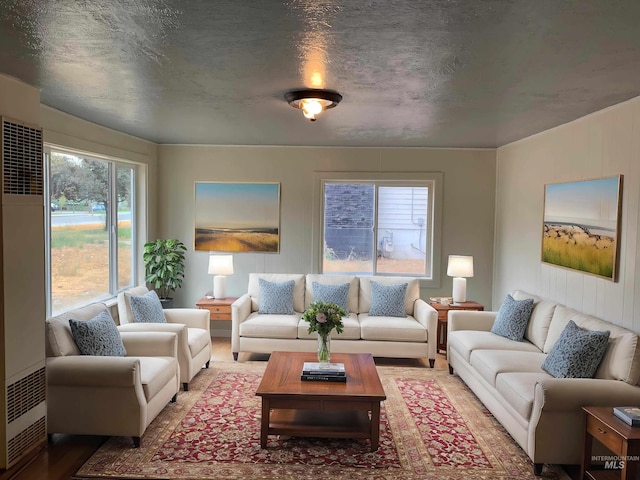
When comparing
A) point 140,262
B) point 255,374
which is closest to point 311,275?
point 255,374

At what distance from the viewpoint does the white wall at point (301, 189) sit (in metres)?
6.79

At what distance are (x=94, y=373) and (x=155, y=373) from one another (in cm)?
47

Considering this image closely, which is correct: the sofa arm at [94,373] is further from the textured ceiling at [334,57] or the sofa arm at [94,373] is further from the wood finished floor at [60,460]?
the textured ceiling at [334,57]

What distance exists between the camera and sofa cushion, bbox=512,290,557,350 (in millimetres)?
4660

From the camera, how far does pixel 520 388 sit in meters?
3.61

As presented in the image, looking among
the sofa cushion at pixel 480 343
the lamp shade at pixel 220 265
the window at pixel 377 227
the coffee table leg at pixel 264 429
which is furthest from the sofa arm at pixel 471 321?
the lamp shade at pixel 220 265

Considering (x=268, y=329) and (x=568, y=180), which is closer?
(x=568, y=180)

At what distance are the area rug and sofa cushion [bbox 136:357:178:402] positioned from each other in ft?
1.02

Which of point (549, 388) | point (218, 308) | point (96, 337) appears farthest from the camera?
point (218, 308)

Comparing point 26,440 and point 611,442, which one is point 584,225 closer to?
point 611,442

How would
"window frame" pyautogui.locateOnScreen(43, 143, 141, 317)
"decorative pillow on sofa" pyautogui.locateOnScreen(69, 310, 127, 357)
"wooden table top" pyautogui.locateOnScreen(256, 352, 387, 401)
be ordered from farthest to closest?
"window frame" pyautogui.locateOnScreen(43, 143, 141, 317), "decorative pillow on sofa" pyautogui.locateOnScreen(69, 310, 127, 357), "wooden table top" pyautogui.locateOnScreen(256, 352, 387, 401)

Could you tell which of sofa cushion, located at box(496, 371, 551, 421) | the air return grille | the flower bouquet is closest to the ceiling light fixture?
the flower bouquet

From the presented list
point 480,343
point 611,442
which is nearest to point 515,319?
point 480,343

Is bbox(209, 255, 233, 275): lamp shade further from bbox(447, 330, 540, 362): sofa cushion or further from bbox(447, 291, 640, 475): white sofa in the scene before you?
bbox(447, 291, 640, 475): white sofa
